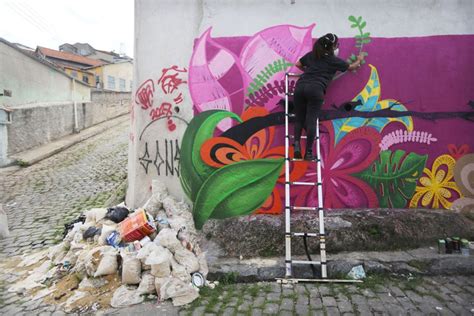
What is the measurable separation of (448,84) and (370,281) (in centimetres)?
304

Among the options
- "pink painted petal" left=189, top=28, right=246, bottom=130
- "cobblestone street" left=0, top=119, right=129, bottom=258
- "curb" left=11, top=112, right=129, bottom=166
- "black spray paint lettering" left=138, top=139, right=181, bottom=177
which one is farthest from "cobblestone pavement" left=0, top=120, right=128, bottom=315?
"pink painted petal" left=189, top=28, right=246, bottom=130

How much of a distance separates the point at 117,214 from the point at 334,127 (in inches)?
133

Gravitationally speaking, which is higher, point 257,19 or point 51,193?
point 257,19

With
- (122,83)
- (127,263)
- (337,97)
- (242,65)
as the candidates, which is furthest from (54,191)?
(122,83)

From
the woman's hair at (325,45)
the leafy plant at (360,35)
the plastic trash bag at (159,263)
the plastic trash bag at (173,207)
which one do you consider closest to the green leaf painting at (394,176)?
the leafy plant at (360,35)

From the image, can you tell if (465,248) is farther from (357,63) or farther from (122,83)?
(122,83)

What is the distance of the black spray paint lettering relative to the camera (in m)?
4.91

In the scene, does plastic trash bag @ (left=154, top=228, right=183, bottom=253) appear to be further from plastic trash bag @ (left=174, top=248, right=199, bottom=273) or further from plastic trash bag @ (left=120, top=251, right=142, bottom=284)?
plastic trash bag @ (left=120, top=251, right=142, bottom=284)

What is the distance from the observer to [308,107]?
4.38 metres

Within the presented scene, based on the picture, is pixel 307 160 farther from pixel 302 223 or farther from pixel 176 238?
pixel 176 238

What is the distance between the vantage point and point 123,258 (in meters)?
3.85

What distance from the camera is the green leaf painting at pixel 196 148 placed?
15.8 ft

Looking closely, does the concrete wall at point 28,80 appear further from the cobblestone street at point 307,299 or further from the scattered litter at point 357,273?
the scattered litter at point 357,273

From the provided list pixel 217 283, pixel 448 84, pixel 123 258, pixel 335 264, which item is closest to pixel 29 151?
pixel 123 258
